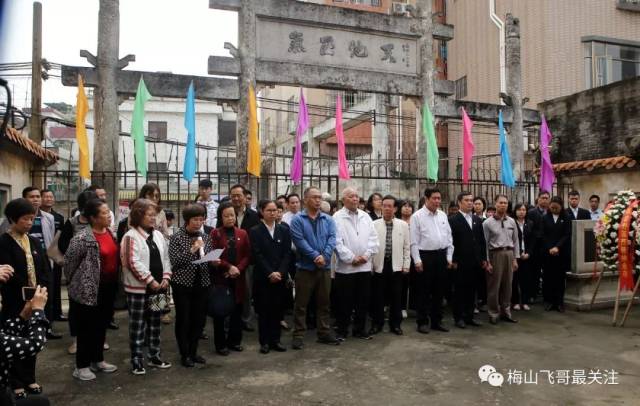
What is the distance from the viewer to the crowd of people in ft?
13.4

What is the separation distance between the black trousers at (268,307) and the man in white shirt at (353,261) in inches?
28.5

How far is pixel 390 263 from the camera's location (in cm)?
566

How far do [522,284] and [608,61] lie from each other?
11683 mm

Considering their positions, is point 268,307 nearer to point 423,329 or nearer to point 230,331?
point 230,331

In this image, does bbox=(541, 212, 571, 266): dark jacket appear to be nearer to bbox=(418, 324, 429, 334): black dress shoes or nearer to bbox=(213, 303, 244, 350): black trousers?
bbox=(418, 324, 429, 334): black dress shoes

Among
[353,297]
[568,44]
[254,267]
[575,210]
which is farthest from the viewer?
[568,44]

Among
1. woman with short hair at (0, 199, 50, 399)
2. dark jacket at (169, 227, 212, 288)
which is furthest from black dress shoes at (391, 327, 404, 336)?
woman with short hair at (0, 199, 50, 399)

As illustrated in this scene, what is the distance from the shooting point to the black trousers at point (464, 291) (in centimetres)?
595

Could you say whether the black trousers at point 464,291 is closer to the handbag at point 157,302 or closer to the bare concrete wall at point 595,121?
the handbag at point 157,302

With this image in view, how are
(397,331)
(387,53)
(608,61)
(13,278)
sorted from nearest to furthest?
(13,278) → (397,331) → (387,53) → (608,61)

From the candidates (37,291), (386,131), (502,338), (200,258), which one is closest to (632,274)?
(502,338)

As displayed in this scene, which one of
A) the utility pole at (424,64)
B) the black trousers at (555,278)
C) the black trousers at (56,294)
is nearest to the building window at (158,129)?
the utility pole at (424,64)

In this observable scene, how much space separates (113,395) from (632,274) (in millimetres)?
5736

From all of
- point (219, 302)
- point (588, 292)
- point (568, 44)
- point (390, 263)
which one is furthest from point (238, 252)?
point (568, 44)
